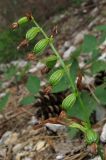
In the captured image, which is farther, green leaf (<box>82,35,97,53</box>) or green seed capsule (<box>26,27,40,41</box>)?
green leaf (<box>82,35,97,53</box>)

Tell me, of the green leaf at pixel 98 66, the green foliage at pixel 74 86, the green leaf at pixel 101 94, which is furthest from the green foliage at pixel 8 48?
the green leaf at pixel 101 94

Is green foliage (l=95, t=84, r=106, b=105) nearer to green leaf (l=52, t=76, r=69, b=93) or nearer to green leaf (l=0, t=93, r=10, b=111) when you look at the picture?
green leaf (l=52, t=76, r=69, b=93)

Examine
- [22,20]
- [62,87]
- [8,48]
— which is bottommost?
[62,87]

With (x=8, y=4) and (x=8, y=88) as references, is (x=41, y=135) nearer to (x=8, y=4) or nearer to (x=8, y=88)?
(x=8, y=88)

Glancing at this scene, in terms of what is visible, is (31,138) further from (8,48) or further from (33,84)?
(8,48)

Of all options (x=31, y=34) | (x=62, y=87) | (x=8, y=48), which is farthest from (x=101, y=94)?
(x=8, y=48)

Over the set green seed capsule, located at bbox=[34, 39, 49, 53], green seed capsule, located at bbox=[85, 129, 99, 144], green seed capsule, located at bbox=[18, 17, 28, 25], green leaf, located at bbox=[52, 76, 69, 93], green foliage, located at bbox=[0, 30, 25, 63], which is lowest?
green seed capsule, located at bbox=[85, 129, 99, 144]

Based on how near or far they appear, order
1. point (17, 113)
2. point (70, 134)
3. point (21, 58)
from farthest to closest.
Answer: point (21, 58), point (17, 113), point (70, 134)

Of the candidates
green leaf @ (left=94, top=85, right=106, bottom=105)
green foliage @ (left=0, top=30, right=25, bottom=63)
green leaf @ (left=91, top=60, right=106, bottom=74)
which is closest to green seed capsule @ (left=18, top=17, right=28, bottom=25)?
green leaf @ (left=94, top=85, right=106, bottom=105)

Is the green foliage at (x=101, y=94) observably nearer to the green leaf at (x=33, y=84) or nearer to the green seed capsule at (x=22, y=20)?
the green leaf at (x=33, y=84)

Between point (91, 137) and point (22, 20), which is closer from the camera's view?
point (91, 137)

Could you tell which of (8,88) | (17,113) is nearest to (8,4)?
(8,88)
